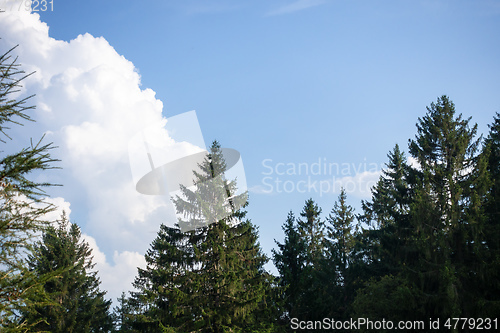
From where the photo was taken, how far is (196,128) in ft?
52.2

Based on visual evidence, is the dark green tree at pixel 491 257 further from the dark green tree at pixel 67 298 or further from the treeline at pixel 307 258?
the dark green tree at pixel 67 298

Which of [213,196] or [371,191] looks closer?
[213,196]

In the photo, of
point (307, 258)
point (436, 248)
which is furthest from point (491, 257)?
point (307, 258)

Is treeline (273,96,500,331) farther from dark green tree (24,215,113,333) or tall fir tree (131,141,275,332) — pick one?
dark green tree (24,215,113,333)

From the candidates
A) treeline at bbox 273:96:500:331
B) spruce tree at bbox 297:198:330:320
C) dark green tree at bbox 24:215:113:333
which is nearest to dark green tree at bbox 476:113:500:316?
treeline at bbox 273:96:500:331

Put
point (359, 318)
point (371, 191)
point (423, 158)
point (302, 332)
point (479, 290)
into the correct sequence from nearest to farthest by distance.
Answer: point (479, 290) < point (359, 318) < point (302, 332) < point (423, 158) < point (371, 191)

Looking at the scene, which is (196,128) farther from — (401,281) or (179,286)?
(401,281)

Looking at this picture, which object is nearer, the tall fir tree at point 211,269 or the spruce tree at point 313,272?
the tall fir tree at point 211,269

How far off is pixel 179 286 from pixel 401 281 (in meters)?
12.7

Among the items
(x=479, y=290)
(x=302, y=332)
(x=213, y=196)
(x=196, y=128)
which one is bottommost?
(x=302, y=332)

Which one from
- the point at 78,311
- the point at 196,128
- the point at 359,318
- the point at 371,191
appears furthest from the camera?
the point at 371,191

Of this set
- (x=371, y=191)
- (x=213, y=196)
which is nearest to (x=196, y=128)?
(x=213, y=196)

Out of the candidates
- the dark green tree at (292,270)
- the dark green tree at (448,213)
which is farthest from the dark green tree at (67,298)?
the dark green tree at (448,213)

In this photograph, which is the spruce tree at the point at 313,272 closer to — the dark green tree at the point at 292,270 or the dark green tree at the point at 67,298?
the dark green tree at the point at 292,270
